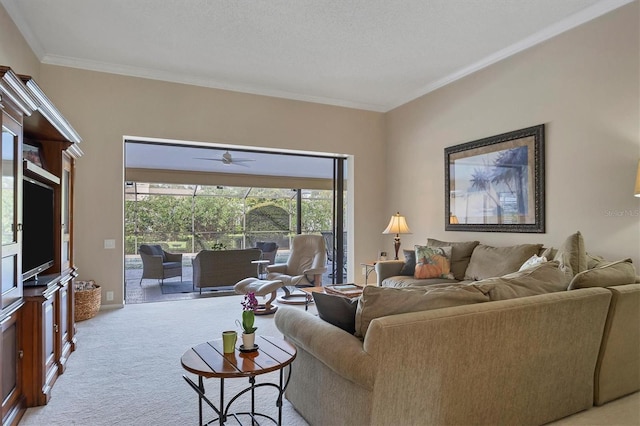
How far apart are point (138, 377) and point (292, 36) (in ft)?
11.6

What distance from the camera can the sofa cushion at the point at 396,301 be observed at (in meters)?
1.90

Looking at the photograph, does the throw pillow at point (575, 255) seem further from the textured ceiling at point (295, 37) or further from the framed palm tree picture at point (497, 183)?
the textured ceiling at point (295, 37)

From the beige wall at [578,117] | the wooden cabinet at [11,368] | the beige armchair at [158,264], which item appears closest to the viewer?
the wooden cabinet at [11,368]

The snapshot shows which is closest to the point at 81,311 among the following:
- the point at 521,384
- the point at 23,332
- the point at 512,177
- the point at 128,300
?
the point at 128,300

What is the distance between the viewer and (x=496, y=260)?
4.24 meters

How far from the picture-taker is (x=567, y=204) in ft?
13.1

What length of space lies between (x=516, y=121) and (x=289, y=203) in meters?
6.35

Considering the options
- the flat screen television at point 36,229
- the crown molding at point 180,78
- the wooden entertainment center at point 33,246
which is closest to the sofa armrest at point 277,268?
the crown molding at point 180,78

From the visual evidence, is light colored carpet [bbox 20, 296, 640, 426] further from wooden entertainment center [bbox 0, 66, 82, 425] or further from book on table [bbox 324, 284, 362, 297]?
book on table [bbox 324, 284, 362, 297]

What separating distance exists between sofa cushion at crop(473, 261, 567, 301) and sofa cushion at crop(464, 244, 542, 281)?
1640 mm

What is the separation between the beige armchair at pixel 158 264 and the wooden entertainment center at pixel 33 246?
11.3ft

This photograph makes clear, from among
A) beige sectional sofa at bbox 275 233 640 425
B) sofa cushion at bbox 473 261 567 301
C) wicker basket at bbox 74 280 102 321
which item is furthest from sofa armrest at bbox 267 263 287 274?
sofa cushion at bbox 473 261 567 301

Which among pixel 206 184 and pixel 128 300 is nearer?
pixel 128 300

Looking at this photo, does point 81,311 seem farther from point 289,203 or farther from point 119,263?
point 289,203
